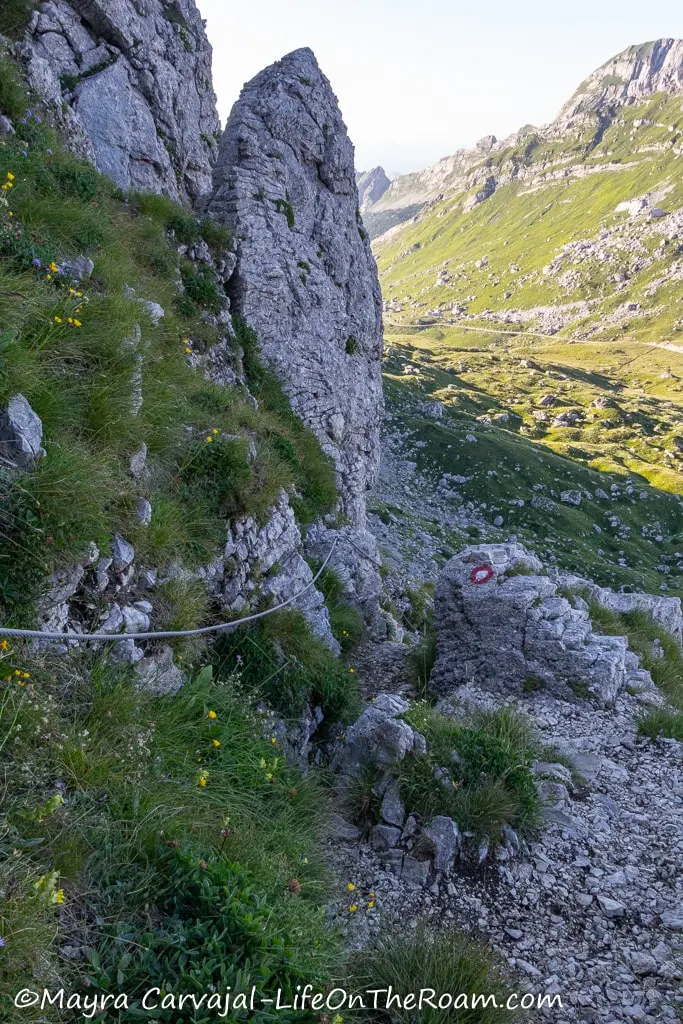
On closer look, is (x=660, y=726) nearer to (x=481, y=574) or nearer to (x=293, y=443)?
(x=481, y=574)

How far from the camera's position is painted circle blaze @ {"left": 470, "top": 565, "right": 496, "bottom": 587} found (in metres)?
13.7

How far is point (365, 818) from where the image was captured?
7352 millimetres

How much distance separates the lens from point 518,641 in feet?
41.0

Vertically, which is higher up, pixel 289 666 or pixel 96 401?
pixel 96 401

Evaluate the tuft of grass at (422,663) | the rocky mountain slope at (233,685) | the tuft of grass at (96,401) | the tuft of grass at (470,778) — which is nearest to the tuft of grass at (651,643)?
the rocky mountain slope at (233,685)

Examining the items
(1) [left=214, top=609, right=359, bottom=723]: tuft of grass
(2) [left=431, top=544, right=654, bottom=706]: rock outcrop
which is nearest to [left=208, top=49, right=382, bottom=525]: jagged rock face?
(2) [left=431, top=544, right=654, bottom=706]: rock outcrop

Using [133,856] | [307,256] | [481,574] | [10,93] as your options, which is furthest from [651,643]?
[10,93]

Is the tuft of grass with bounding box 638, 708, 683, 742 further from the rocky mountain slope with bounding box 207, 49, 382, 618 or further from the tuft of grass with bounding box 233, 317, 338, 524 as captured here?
the tuft of grass with bounding box 233, 317, 338, 524

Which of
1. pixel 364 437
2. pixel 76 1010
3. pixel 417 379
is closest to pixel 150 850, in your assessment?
pixel 76 1010

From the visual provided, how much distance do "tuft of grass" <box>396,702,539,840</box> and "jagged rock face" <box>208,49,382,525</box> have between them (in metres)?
10.4

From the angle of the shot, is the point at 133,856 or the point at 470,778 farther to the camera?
the point at 470,778

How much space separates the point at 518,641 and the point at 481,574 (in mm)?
1937

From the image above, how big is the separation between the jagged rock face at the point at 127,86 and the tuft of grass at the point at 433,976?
16.2m

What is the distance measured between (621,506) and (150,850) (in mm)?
67924
